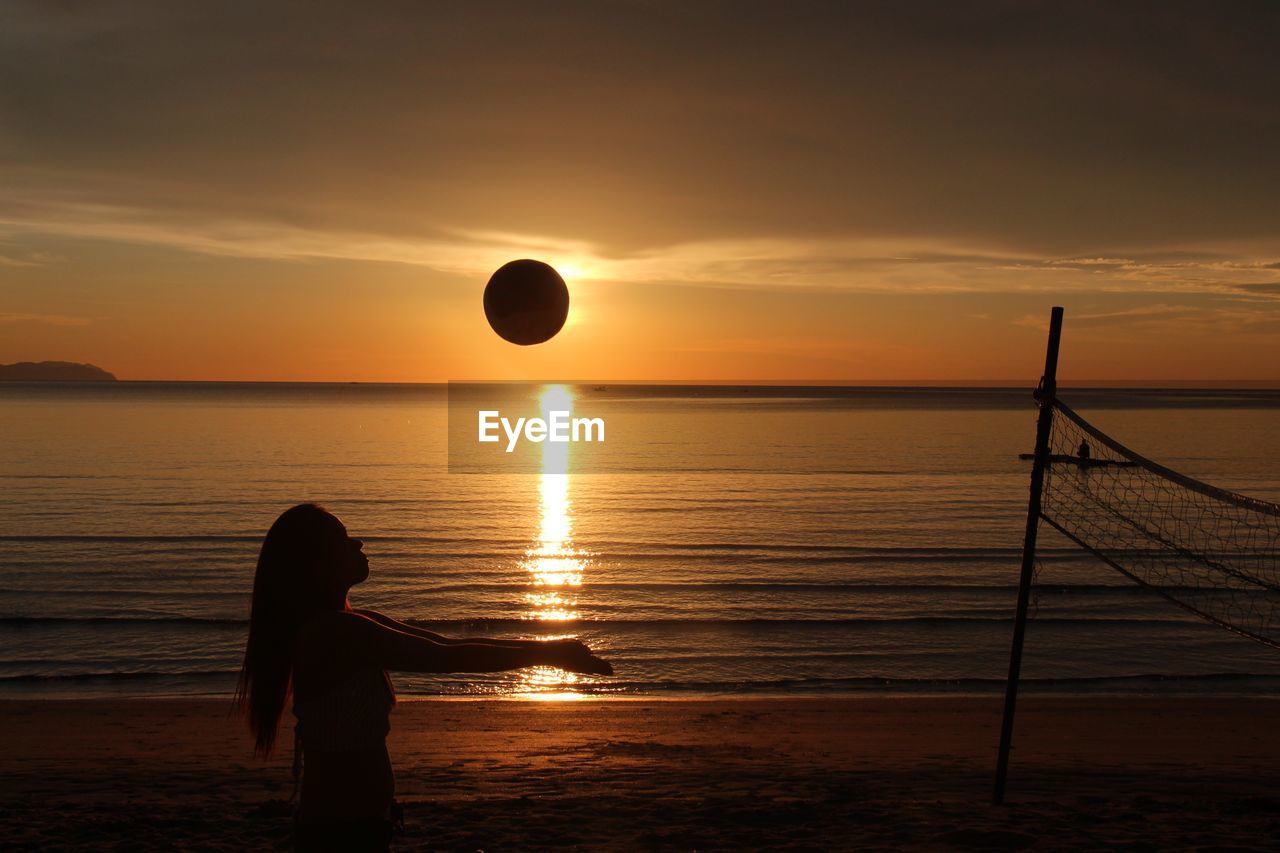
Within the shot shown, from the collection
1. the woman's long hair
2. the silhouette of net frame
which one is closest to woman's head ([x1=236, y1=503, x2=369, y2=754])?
the woman's long hair

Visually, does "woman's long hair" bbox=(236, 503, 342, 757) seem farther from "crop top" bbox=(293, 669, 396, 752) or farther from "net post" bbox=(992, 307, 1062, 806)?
"net post" bbox=(992, 307, 1062, 806)

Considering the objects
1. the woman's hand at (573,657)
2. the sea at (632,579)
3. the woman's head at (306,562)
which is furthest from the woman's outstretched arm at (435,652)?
the sea at (632,579)

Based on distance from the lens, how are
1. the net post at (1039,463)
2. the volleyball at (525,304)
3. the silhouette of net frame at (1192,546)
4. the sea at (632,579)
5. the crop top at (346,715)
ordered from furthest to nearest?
the silhouette of net frame at (1192,546) < the sea at (632,579) < the net post at (1039,463) < the volleyball at (525,304) < the crop top at (346,715)

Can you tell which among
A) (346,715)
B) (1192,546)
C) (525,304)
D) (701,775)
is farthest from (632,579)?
(346,715)

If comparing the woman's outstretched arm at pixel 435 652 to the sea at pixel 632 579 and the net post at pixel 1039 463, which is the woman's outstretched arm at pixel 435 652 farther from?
the sea at pixel 632 579

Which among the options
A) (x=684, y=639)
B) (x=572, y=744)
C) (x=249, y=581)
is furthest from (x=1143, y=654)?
(x=249, y=581)

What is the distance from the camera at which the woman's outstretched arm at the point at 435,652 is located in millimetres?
2965

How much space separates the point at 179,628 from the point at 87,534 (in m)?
10.6

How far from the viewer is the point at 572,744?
32.5 ft

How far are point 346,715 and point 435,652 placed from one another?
52 centimetres

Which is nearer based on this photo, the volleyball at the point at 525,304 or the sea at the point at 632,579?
the volleyball at the point at 525,304

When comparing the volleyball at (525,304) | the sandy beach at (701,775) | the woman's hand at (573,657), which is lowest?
the sandy beach at (701,775)

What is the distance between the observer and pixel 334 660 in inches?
124

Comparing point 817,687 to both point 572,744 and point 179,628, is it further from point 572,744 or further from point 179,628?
point 179,628
